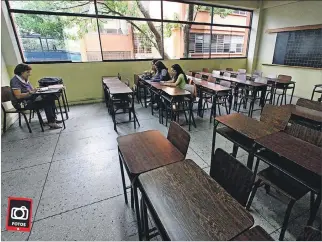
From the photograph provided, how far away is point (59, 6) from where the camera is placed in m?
4.55

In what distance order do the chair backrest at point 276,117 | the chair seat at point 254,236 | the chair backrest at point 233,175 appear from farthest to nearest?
the chair backrest at point 276,117 → the chair backrest at point 233,175 → the chair seat at point 254,236

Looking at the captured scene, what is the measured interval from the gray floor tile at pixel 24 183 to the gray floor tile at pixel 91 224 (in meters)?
0.32

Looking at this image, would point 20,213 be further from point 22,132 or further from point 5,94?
point 5,94

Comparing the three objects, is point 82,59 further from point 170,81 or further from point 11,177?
point 11,177

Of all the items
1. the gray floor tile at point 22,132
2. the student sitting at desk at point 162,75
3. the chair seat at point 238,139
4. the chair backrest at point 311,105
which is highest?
the student sitting at desk at point 162,75

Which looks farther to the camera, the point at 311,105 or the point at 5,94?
the point at 5,94

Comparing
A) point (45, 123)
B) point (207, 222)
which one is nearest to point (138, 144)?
point (207, 222)

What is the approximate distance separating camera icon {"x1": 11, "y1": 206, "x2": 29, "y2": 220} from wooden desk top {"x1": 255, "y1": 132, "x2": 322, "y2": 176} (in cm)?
236

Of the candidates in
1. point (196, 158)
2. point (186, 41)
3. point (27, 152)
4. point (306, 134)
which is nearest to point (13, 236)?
point (27, 152)

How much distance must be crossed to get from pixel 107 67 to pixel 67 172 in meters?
3.76

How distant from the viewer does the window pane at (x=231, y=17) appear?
635 cm

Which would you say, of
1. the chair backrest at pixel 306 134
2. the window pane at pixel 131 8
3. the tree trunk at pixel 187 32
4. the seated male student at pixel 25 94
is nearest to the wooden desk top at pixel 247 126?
the chair backrest at pixel 306 134

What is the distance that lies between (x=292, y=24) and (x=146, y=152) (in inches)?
273

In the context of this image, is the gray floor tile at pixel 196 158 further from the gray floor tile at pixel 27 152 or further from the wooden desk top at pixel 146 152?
the gray floor tile at pixel 27 152
